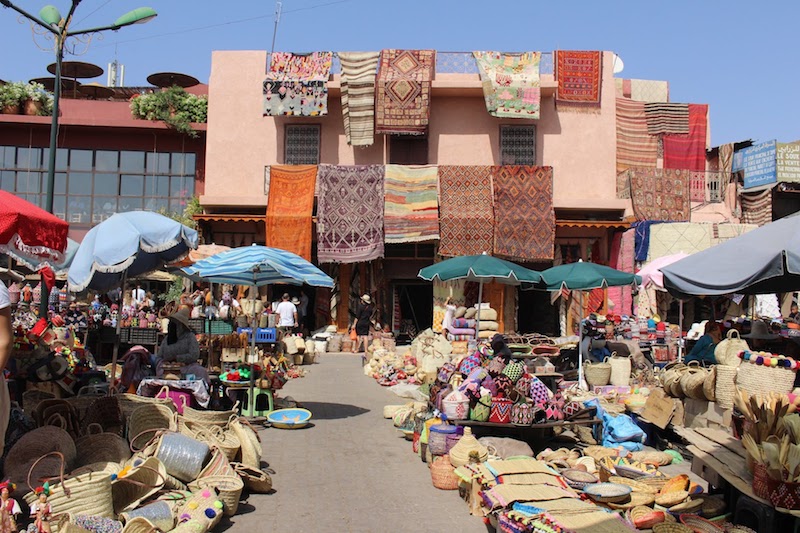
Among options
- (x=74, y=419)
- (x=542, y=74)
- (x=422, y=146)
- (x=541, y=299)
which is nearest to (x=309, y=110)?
(x=422, y=146)

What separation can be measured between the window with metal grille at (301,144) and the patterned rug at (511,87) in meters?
5.15

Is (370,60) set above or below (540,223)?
above

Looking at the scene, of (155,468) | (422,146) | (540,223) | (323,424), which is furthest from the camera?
(422,146)

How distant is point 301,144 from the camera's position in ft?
72.9

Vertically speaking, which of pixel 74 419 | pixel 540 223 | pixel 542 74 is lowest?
pixel 74 419

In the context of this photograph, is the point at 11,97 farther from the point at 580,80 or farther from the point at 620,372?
the point at 620,372

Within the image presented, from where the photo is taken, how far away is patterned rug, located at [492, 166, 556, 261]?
20.6 metres

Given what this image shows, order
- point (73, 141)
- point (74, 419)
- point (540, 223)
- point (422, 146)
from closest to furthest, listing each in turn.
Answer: point (74, 419) < point (540, 223) < point (422, 146) < point (73, 141)

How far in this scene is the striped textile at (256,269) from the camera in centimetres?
979

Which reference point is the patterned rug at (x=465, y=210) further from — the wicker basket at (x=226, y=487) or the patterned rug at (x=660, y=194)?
the wicker basket at (x=226, y=487)

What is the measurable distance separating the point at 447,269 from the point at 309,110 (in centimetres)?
943

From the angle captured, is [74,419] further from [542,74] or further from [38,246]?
[542,74]

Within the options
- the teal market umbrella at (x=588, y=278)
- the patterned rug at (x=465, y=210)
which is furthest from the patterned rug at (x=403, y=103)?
the teal market umbrella at (x=588, y=278)

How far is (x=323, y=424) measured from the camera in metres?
9.99
